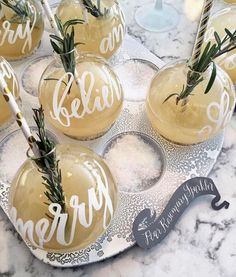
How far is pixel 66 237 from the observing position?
48 cm

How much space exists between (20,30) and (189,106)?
0.89 feet

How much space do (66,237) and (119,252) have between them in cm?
8

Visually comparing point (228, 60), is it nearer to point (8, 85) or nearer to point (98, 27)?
point (98, 27)

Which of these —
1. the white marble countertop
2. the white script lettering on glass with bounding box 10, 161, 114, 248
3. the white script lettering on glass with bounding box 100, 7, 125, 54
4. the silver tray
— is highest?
the white script lettering on glass with bounding box 100, 7, 125, 54

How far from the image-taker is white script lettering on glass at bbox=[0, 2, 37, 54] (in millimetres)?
631

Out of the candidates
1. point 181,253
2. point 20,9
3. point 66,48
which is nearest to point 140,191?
point 181,253

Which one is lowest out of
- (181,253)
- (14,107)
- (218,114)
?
(181,253)

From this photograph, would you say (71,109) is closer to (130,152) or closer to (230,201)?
(130,152)

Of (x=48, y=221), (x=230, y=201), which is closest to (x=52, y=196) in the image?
(x=48, y=221)

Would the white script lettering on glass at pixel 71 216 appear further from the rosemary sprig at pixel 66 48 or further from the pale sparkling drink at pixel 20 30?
the pale sparkling drink at pixel 20 30

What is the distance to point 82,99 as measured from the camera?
21.7 inches

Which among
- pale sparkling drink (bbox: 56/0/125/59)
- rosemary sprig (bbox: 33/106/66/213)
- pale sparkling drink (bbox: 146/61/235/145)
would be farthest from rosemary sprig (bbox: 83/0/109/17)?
rosemary sprig (bbox: 33/106/66/213)

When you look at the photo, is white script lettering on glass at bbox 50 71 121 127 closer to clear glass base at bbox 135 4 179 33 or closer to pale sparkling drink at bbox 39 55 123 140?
pale sparkling drink at bbox 39 55 123 140

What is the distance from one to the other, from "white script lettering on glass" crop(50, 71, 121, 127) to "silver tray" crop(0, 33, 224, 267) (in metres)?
0.06
